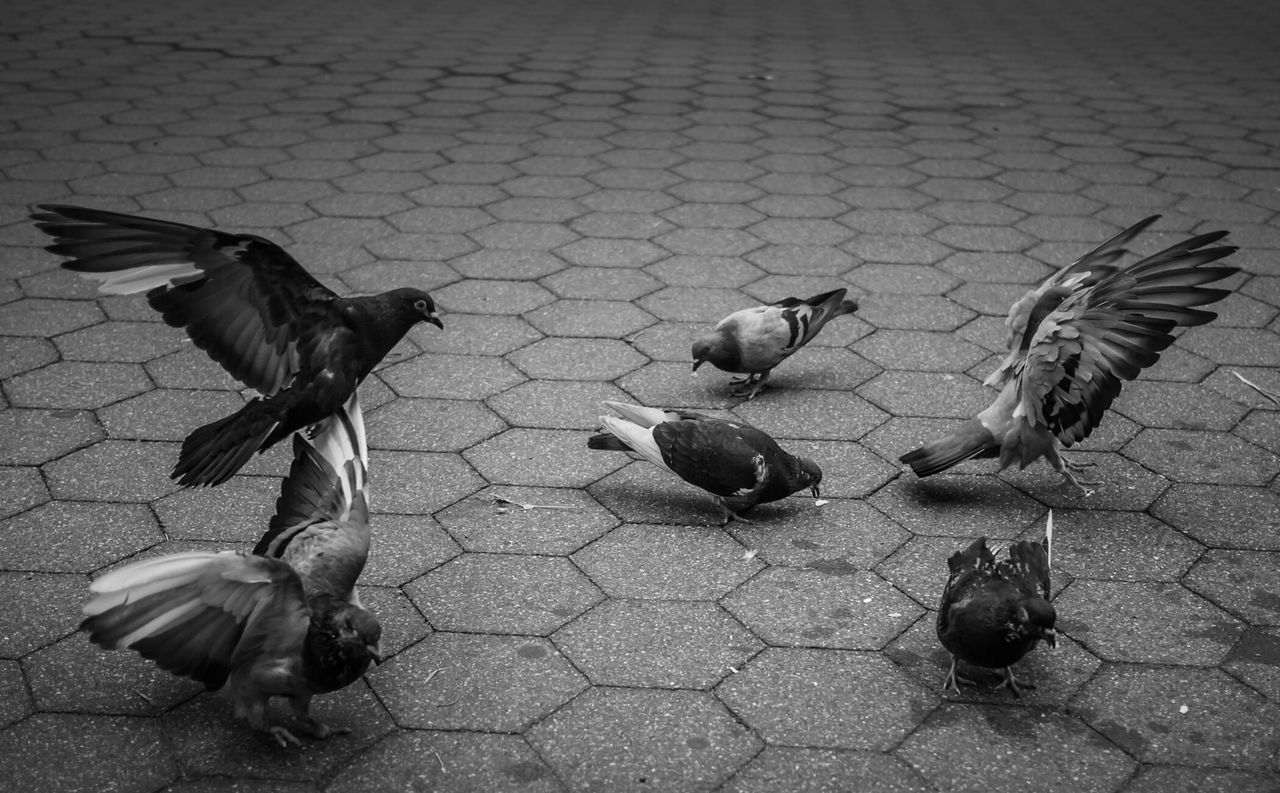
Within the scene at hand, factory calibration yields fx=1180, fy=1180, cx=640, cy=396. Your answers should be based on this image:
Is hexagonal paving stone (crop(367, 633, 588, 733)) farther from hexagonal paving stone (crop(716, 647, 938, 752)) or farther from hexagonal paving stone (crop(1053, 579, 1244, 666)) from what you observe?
hexagonal paving stone (crop(1053, 579, 1244, 666))

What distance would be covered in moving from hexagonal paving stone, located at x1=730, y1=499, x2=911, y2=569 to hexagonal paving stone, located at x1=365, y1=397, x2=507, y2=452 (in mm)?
1003

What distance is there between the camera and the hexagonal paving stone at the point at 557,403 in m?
4.11

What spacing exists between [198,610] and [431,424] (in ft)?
5.59

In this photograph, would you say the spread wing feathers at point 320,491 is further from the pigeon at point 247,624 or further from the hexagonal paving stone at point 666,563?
the hexagonal paving stone at point 666,563

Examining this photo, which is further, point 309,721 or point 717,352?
point 717,352

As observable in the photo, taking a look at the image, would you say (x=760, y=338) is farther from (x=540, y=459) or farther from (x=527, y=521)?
(x=527, y=521)

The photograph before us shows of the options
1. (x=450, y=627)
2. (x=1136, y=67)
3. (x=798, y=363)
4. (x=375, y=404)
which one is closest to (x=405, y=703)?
(x=450, y=627)

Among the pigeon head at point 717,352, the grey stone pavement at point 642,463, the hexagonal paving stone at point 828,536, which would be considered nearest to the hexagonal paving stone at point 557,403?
the grey stone pavement at point 642,463

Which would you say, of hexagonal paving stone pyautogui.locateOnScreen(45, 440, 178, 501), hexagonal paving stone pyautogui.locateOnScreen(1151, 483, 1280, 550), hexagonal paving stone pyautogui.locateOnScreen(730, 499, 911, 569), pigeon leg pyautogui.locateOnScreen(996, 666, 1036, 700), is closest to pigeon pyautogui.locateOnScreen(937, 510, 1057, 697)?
pigeon leg pyautogui.locateOnScreen(996, 666, 1036, 700)

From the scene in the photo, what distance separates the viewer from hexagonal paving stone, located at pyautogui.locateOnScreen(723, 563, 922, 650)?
3.03m

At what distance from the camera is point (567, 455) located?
3.91m

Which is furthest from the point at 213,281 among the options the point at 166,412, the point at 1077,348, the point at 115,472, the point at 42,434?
the point at 1077,348

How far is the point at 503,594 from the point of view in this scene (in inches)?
125

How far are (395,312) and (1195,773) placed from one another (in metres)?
2.47
